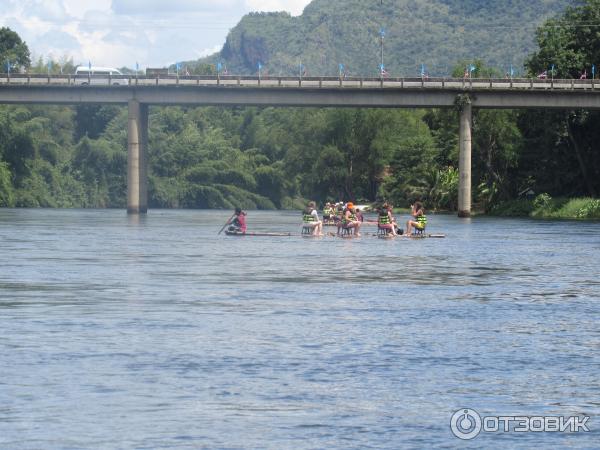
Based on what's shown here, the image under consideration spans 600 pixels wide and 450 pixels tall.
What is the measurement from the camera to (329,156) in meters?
160

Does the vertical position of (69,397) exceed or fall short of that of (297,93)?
it falls short

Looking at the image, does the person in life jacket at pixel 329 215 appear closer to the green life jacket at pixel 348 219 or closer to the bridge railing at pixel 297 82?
the green life jacket at pixel 348 219

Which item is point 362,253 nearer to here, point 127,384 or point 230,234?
point 230,234

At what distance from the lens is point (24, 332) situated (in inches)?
964

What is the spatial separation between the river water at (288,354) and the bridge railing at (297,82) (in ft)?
239

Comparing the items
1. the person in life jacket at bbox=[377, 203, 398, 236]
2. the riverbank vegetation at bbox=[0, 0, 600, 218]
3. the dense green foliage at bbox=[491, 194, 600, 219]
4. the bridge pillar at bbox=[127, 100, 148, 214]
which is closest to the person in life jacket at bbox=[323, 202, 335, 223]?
the person in life jacket at bbox=[377, 203, 398, 236]

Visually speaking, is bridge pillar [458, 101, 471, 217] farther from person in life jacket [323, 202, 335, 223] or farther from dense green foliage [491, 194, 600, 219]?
person in life jacket [323, 202, 335, 223]

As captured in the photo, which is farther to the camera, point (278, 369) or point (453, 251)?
point (453, 251)

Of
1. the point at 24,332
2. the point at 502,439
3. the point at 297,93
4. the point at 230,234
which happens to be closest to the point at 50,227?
the point at 230,234

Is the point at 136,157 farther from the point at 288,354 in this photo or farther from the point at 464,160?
the point at 288,354

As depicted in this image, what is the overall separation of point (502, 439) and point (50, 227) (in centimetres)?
6784

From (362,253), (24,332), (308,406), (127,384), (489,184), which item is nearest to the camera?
(308,406)

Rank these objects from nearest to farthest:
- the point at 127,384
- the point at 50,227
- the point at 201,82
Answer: the point at 127,384 → the point at 50,227 → the point at 201,82

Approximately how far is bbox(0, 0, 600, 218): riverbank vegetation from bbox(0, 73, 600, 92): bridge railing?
9863mm
